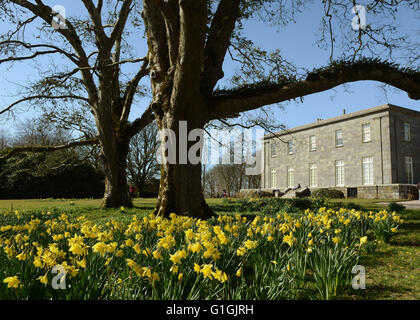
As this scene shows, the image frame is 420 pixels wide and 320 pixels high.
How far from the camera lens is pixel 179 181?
7.35m

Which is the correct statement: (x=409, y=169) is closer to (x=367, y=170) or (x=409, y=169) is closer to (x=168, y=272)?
(x=367, y=170)

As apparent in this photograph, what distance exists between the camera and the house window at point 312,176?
108 ft

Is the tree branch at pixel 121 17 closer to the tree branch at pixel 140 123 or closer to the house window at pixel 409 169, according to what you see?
the tree branch at pixel 140 123

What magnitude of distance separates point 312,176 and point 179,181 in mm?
28911

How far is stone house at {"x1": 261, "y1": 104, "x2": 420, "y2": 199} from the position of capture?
2581 cm

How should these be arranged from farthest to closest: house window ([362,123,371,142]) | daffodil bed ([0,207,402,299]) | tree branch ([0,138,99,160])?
house window ([362,123,371,142]) → tree branch ([0,138,99,160]) → daffodil bed ([0,207,402,299])

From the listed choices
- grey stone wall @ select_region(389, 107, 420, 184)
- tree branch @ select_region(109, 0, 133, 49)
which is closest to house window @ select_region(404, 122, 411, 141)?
grey stone wall @ select_region(389, 107, 420, 184)

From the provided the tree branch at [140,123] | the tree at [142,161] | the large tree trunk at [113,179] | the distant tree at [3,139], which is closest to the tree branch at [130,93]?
the tree branch at [140,123]

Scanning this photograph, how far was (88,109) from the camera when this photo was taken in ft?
46.2

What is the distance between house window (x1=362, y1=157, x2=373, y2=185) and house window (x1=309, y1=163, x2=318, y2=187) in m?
5.73

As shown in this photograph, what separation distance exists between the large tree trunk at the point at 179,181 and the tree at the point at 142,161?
95.4 ft

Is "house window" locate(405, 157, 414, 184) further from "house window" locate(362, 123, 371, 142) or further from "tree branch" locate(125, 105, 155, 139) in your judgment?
"tree branch" locate(125, 105, 155, 139)

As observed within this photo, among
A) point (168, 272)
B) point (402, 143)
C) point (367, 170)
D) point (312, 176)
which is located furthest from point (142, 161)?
point (168, 272)
